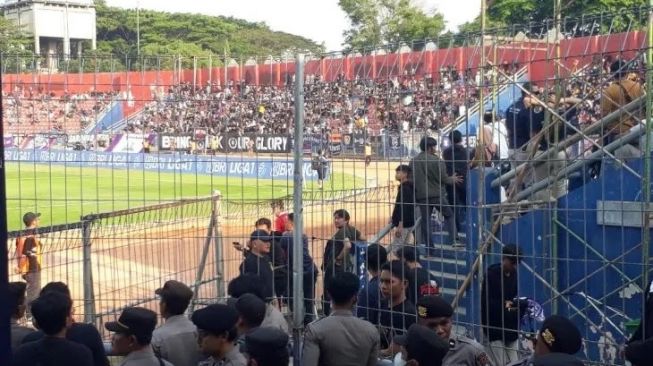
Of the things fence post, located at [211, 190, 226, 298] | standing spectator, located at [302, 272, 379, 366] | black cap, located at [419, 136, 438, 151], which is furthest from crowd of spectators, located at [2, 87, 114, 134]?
standing spectator, located at [302, 272, 379, 366]

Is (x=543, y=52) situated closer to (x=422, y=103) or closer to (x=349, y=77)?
(x=422, y=103)

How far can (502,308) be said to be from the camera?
22.0 feet

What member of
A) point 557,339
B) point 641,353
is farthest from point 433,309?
point 641,353

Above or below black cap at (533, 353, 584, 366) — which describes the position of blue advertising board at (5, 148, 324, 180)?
above

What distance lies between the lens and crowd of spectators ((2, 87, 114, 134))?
8.48 meters

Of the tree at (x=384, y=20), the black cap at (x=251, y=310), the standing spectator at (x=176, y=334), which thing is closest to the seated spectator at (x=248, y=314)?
the black cap at (x=251, y=310)

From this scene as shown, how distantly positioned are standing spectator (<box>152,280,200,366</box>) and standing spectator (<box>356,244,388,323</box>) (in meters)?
1.73

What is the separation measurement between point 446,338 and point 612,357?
230 centimetres

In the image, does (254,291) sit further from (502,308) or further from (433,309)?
(502,308)

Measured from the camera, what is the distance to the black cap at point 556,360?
4.11m

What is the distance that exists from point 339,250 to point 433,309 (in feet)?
10.4

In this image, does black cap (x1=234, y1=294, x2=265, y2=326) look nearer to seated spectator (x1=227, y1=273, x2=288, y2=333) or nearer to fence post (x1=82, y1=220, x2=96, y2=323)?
seated spectator (x1=227, y1=273, x2=288, y2=333)

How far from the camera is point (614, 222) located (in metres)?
7.04

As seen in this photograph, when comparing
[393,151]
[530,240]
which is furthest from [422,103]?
[530,240]
